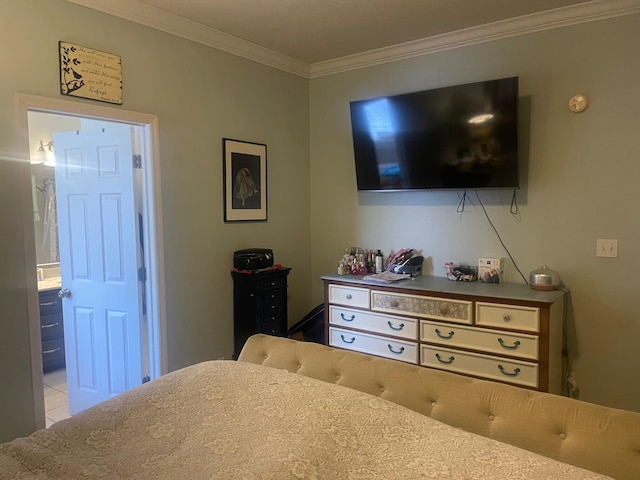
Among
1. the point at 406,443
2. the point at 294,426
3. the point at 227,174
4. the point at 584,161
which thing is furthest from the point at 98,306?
the point at 584,161

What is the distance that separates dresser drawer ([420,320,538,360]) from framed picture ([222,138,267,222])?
159 centimetres

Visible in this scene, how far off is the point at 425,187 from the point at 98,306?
8.14 ft

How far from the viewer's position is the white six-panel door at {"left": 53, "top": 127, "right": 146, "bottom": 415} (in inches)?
124

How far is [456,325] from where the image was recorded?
307 cm

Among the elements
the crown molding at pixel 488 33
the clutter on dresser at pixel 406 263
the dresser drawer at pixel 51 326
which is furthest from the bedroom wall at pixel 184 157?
the dresser drawer at pixel 51 326

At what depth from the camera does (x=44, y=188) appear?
15.6ft

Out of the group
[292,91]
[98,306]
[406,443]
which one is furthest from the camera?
[292,91]

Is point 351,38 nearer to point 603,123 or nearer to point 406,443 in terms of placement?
point 603,123

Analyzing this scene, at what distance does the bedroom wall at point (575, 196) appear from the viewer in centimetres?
296

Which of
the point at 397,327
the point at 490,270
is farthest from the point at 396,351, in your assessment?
the point at 490,270

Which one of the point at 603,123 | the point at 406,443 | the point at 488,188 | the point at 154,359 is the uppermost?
the point at 603,123

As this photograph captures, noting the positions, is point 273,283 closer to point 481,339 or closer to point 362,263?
point 362,263

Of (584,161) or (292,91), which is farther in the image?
(292,91)

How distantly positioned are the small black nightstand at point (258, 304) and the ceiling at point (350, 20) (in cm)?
173
